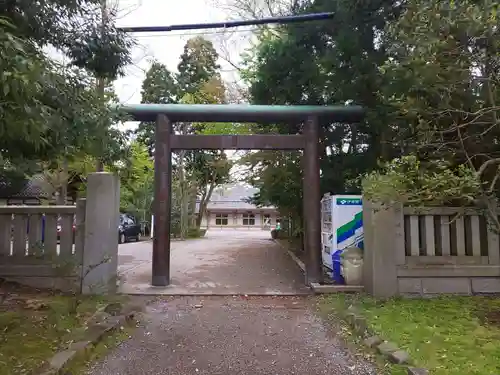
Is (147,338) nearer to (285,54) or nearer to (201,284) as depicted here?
Answer: (201,284)

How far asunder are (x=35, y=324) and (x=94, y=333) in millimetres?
915

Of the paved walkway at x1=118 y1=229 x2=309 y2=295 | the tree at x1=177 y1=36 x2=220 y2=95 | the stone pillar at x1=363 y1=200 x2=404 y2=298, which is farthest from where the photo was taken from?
the tree at x1=177 y1=36 x2=220 y2=95

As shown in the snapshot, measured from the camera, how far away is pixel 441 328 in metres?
5.55

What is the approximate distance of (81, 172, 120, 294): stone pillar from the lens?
26.5 feet

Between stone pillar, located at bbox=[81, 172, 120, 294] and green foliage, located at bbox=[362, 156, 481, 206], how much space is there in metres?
4.51

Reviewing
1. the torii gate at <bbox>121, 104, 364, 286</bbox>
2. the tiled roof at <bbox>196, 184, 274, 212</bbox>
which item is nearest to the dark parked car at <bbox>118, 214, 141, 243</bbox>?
the torii gate at <bbox>121, 104, 364, 286</bbox>

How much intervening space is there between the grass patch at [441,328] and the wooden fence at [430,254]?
0.36m

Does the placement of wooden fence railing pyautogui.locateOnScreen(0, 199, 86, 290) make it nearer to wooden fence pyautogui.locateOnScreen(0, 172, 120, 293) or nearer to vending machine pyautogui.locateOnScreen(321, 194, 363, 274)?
wooden fence pyautogui.locateOnScreen(0, 172, 120, 293)

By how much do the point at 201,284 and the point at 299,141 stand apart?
360 cm

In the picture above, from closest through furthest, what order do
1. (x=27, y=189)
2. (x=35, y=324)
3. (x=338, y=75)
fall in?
(x=35, y=324)
(x=338, y=75)
(x=27, y=189)

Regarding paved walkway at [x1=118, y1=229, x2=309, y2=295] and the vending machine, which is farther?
the vending machine

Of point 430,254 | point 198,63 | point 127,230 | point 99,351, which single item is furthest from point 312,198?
point 198,63

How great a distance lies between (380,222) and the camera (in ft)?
25.1

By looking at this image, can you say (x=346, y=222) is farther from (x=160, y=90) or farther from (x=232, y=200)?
(x=232, y=200)
